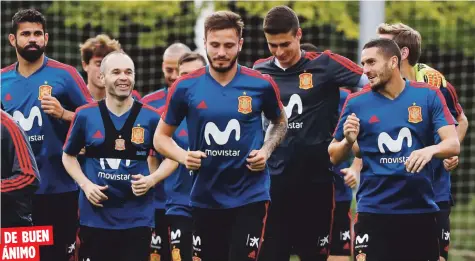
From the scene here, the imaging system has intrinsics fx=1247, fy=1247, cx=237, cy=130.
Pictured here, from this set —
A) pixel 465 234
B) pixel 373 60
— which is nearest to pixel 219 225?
pixel 373 60

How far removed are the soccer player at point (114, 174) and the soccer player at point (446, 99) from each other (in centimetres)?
191

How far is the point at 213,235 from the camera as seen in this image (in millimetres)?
8523

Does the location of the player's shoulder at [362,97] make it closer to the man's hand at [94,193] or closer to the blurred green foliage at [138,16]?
the man's hand at [94,193]

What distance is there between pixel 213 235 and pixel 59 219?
188 cm

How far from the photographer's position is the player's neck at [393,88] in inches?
337

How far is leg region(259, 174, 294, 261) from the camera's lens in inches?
369

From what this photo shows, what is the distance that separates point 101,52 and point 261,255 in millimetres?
2749

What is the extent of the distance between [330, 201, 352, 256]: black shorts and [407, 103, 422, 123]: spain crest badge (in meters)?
2.22

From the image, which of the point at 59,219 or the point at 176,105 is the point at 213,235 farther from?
the point at 59,219

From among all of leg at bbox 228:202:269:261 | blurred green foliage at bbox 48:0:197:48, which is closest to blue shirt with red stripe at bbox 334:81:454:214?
leg at bbox 228:202:269:261

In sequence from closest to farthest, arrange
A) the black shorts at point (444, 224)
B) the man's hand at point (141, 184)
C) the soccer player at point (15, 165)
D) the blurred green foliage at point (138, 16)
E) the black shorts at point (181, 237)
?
the soccer player at point (15, 165) → the man's hand at point (141, 184) → the black shorts at point (444, 224) → the black shorts at point (181, 237) → the blurred green foliage at point (138, 16)

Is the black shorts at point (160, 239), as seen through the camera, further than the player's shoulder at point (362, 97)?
Yes

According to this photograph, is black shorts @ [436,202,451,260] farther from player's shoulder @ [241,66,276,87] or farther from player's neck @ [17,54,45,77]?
player's neck @ [17,54,45,77]

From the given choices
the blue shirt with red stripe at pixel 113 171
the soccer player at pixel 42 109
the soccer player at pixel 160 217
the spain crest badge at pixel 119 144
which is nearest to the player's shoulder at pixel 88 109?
the blue shirt with red stripe at pixel 113 171
